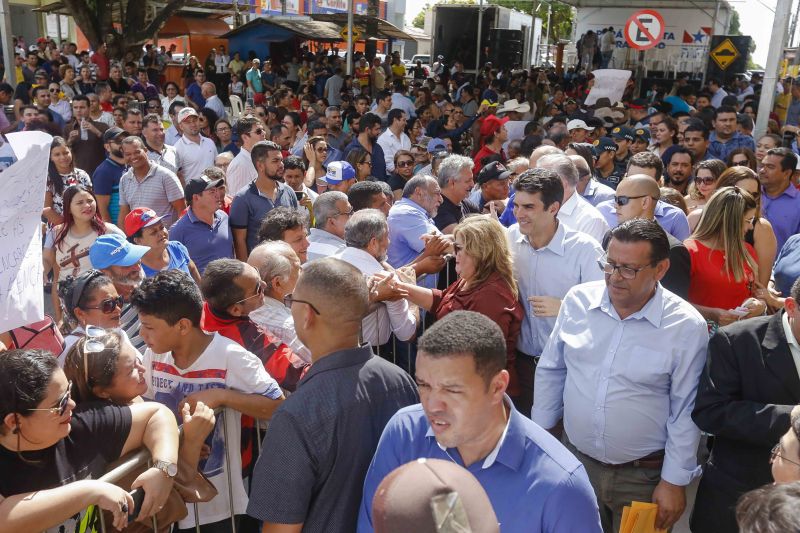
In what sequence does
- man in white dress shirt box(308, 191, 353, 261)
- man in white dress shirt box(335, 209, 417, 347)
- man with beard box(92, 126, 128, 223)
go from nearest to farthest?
man in white dress shirt box(335, 209, 417, 347) < man in white dress shirt box(308, 191, 353, 261) < man with beard box(92, 126, 128, 223)

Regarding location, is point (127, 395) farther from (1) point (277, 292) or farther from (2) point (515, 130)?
(2) point (515, 130)

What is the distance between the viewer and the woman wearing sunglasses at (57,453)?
6.57 feet

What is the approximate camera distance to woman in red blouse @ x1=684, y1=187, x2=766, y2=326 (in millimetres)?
3645

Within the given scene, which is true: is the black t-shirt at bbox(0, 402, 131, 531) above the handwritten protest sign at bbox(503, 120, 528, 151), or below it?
below

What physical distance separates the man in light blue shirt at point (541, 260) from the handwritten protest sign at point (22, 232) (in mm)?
2333

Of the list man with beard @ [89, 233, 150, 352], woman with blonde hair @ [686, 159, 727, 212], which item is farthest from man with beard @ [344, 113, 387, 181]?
man with beard @ [89, 233, 150, 352]

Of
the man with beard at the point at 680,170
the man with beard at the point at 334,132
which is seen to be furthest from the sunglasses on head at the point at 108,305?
the man with beard at the point at 334,132

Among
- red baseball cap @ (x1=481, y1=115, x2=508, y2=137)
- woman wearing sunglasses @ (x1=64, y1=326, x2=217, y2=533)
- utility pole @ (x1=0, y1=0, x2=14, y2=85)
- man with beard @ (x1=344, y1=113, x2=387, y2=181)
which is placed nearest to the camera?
woman wearing sunglasses @ (x1=64, y1=326, x2=217, y2=533)

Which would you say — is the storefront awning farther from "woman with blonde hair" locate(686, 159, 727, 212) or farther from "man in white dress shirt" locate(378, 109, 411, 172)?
"woman with blonde hair" locate(686, 159, 727, 212)

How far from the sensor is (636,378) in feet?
8.95

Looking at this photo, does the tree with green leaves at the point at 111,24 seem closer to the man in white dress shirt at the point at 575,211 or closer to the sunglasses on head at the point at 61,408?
the man in white dress shirt at the point at 575,211

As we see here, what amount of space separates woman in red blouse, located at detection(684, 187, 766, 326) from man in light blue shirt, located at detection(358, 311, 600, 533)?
7.09 ft

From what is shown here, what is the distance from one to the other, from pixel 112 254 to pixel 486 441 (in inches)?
111

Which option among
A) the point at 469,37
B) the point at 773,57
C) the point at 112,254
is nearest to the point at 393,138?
the point at 773,57
